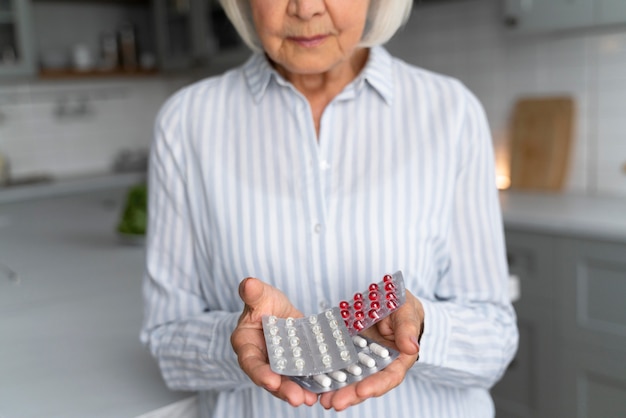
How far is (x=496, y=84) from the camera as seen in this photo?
271 centimetres

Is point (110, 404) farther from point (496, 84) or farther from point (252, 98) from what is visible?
point (496, 84)

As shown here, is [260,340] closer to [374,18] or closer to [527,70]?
[374,18]

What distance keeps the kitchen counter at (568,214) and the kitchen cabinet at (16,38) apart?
2.51 meters

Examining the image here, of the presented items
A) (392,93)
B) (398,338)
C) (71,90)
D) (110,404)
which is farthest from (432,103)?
(71,90)

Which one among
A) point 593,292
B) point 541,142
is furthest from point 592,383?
point 541,142

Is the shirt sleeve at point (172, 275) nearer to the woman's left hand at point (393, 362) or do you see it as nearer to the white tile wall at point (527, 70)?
the woman's left hand at point (393, 362)

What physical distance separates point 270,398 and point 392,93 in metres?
0.44

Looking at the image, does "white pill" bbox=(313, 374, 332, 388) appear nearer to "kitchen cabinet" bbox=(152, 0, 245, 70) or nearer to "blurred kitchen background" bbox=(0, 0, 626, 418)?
"blurred kitchen background" bbox=(0, 0, 626, 418)

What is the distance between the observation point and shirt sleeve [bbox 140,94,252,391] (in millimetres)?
871

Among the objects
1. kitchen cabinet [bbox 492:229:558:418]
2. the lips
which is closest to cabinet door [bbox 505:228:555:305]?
kitchen cabinet [bbox 492:229:558:418]

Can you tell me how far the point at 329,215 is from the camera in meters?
0.87

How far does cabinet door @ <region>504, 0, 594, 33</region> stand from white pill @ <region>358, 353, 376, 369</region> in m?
1.86

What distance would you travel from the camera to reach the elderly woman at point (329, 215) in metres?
0.86

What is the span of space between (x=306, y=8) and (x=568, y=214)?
1.56 m
